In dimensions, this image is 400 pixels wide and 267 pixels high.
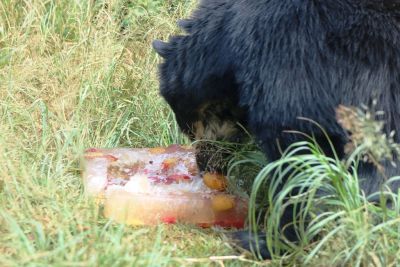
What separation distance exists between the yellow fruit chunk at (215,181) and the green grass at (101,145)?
0.11m

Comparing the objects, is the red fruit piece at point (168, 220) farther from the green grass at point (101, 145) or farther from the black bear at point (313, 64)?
the black bear at point (313, 64)

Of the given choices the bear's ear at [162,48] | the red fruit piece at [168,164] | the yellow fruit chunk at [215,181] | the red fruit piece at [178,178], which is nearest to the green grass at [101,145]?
the yellow fruit chunk at [215,181]

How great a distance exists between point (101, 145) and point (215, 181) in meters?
0.91

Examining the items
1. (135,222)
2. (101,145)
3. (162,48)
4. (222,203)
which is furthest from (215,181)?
(101,145)

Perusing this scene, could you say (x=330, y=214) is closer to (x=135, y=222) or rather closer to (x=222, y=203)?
(x=222, y=203)

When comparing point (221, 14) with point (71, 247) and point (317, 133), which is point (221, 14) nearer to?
point (317, 133)

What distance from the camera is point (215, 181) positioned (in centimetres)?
427

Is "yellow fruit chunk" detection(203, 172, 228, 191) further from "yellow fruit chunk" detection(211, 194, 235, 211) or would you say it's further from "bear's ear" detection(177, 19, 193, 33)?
"bear's ear" detection(177, 19, 193, 33)

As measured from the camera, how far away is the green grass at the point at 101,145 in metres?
3.09

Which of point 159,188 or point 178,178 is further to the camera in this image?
point 178,178

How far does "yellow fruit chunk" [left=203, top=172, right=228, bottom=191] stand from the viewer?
4.26 meters

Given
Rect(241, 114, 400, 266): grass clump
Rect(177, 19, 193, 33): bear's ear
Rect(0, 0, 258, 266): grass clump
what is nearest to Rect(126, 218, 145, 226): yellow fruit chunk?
Rect(0, 0, 258, 266): grass clump

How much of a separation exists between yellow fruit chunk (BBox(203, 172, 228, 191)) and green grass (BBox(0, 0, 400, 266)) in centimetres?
11

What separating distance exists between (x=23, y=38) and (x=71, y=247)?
3.07 meters
